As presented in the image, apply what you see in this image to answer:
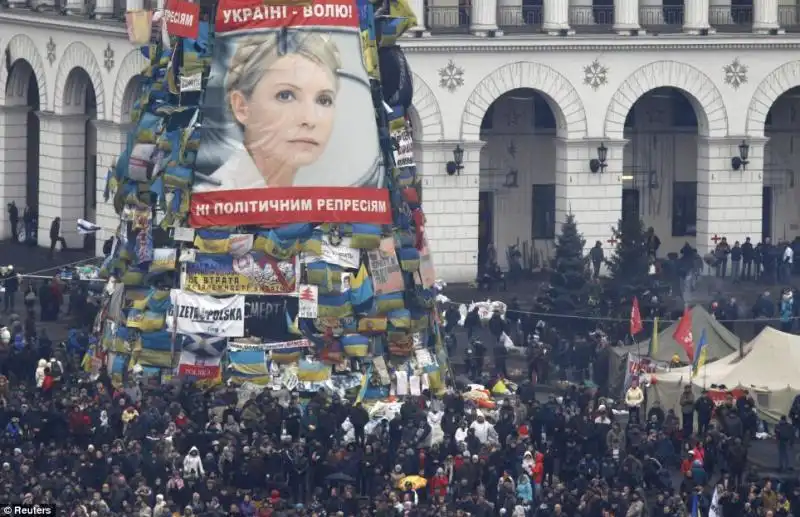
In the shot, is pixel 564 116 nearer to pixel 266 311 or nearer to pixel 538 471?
pixel 266 311

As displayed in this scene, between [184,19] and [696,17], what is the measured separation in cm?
2491

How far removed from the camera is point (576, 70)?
339 feet

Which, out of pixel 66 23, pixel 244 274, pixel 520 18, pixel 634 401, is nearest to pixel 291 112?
pixel 244 274

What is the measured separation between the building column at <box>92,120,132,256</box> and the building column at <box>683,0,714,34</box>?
16.0 meters

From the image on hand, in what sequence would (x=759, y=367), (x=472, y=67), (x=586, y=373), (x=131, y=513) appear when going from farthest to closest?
(x=472, y=67) < (x=586, y=373) < (x=759, y=367) < (x=131, y=513)

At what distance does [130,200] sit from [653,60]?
23.3 metres

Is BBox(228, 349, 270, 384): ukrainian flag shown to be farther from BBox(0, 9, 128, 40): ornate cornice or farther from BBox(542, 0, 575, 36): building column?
BBox(542, 0, 575, 36): building column

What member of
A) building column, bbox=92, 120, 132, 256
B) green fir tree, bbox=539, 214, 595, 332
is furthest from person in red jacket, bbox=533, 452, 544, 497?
building column, bbox=92, 120, 132, 256

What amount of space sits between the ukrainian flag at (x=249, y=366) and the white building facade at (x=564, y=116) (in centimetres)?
2002

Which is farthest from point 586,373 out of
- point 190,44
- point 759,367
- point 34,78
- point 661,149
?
point 34,78

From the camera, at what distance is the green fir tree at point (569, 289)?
93.3m

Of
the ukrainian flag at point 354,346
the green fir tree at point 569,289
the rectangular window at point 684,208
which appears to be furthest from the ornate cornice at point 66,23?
the ukrainian flag at point 354,346

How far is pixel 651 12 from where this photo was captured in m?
105

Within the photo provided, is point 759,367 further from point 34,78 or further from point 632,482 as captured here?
point 34,78
